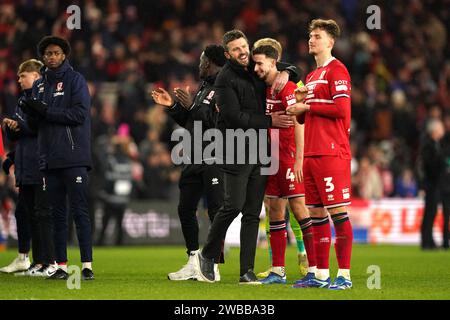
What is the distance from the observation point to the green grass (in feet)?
30.2

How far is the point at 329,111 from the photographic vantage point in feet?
31.8

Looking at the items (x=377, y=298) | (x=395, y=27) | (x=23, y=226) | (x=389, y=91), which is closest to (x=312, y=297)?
(x=377, y=298)

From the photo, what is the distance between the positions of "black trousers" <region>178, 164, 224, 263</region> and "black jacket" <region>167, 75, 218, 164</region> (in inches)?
5.6

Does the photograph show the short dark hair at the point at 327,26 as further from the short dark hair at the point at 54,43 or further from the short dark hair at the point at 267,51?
the short dark hair at the point at 54,43

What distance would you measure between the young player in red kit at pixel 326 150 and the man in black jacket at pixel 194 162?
166cm

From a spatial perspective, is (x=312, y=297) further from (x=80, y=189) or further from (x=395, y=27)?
(x=395, y=27)

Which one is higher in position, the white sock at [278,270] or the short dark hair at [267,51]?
the short dark hair at [267,51]

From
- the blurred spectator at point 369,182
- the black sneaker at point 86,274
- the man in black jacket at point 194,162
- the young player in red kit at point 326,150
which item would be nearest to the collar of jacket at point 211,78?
the man in black jacket at point 194,162

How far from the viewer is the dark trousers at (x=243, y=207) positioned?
407 inches

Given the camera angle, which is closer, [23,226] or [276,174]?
[276,174]

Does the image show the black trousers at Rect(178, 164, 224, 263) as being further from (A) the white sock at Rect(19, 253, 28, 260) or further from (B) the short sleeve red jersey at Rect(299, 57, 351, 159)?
(A) the white sock at Rect(19, 253, 28, 260)

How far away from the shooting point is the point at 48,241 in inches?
464

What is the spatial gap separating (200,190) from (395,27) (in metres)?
18.9

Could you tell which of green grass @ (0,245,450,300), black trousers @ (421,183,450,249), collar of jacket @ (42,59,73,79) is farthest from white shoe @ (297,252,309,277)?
black trousers @ (421,183,450,249)
